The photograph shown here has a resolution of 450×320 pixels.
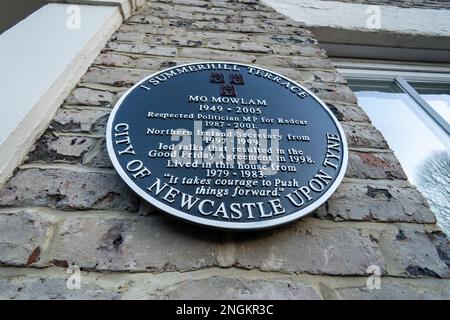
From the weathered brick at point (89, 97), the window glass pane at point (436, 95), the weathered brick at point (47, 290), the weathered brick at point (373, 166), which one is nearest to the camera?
the weathered brick at point (47, 290)

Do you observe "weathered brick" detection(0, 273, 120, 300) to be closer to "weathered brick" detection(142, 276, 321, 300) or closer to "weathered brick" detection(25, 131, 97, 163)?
"weathered brick" detection(142, 276, 321, 300)

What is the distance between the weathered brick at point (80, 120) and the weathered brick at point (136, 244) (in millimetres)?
481

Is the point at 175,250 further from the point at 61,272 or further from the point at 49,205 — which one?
the point at 49,205

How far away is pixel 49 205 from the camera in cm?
121

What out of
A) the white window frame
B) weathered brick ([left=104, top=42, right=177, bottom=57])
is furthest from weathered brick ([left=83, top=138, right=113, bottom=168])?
the white window frame

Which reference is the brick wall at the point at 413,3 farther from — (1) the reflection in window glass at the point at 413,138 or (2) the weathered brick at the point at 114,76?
(2) the weathered brick at the point at 114,76

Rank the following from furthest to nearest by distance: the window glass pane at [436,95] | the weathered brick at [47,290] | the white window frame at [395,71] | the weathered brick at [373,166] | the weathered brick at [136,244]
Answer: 1. the white window frame at [395,71]
2. the window glass pane at [436,95]
3. the weathered brick at [373,166]
4. the weathered brick at [136,244]
5. the weathered brick at [47,290]

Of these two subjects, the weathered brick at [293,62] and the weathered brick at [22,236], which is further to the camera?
the weathered brick at [293,62]

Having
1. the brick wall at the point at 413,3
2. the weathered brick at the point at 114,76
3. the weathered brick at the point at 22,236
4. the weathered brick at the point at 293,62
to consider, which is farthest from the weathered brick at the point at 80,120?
the brick wall at the point at 413,3

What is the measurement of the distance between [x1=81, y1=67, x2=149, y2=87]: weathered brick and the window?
155 centimetres

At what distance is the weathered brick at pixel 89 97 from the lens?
161 centimetres

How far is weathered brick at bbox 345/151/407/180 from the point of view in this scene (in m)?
1.47
